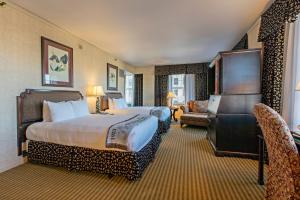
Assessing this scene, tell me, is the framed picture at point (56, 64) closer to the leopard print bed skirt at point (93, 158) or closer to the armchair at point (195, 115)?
the leopard print bed skirt at point (93, 158)

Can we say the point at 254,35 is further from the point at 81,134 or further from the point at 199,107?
the point at 81,134

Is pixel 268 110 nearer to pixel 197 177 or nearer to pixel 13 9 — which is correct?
pixel 197 177

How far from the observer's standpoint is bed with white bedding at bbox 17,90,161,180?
2.32 m

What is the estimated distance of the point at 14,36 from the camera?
2791 mm

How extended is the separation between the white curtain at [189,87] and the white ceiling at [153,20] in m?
2.85

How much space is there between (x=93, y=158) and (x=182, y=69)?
20.1 ft

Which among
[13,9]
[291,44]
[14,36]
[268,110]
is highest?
[13,9]

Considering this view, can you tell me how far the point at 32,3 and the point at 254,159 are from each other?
4.53 meters

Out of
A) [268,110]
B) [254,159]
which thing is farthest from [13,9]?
[254,159]

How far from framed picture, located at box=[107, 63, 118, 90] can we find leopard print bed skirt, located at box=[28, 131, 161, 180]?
11.1 ft

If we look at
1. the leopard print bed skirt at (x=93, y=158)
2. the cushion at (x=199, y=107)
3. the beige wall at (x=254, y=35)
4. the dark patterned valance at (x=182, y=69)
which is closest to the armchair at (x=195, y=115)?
the cushion at (x=199, y=107)

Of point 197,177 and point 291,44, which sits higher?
point 291,44

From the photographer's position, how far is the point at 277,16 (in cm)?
245

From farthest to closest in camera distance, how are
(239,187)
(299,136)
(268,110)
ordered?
1. (239,187)
2. (299,136)
3. (268,110)
